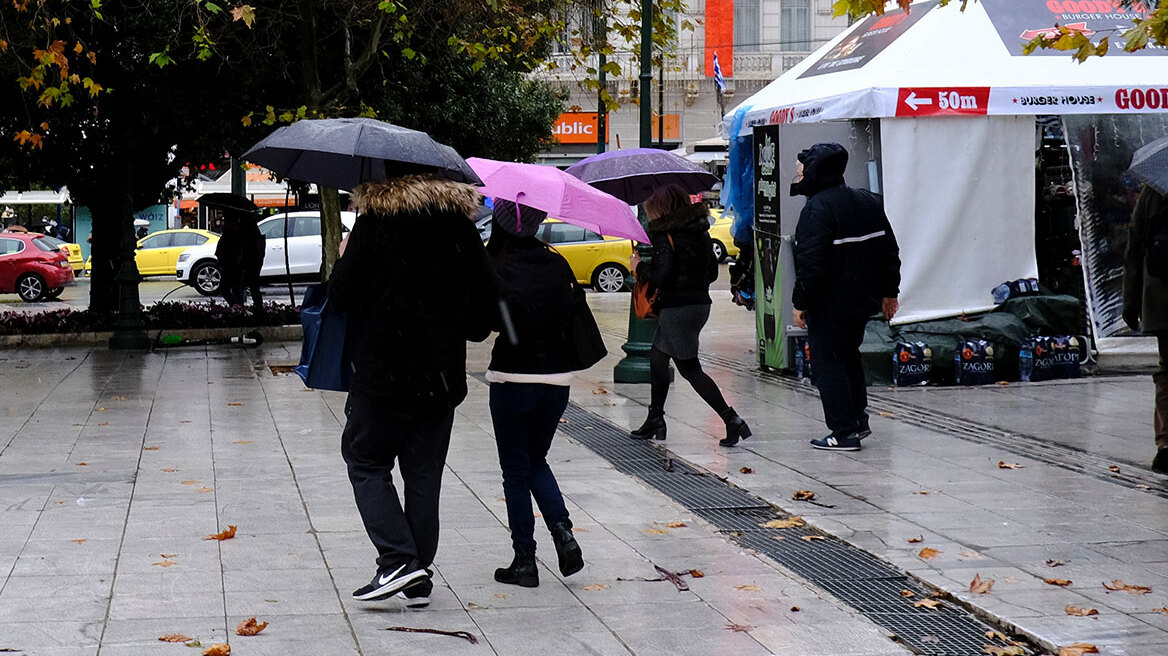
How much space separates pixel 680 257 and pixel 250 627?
4368 millimetres

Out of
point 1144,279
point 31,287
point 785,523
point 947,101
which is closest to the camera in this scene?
point 785,523

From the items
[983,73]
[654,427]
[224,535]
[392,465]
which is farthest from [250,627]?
[983,73]

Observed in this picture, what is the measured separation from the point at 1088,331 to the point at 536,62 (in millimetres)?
8946

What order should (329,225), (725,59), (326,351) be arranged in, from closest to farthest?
(326,351) < (329,225) < (725,59)

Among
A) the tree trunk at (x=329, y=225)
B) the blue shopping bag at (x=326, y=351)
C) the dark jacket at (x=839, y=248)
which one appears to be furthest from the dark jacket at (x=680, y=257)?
the tree trunk at (x=329, y=225)

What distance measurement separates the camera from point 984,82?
11930mm

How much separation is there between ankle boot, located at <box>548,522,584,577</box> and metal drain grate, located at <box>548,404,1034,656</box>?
1.01m

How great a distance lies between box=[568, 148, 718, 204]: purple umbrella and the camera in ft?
32.7

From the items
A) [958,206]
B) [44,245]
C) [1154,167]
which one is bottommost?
[44,245]

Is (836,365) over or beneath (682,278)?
beneath

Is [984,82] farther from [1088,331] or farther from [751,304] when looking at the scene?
[751,304]

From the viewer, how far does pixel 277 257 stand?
29.0 m

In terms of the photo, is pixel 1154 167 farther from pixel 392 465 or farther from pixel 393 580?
pixel 393 580

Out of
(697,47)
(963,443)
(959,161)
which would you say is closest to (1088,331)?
(959,161)
